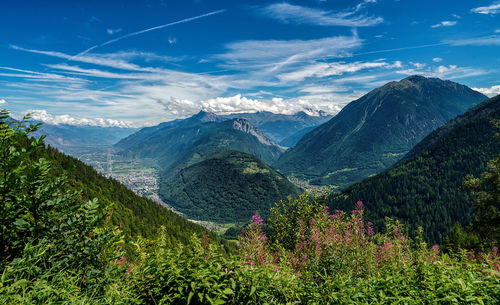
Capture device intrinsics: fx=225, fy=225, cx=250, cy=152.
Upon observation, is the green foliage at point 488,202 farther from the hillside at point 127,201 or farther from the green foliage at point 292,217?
the hillside at point 127,201

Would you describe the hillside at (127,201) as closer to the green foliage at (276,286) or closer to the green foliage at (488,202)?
the green foliage at (488,202)

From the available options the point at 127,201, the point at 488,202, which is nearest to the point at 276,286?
the point at 488,202

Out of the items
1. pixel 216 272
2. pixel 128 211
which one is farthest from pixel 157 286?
pixel 128 211

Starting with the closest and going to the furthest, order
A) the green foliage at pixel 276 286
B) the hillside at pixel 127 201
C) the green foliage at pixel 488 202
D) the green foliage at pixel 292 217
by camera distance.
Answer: the green foliage at pixel 276 286
the green foliage at pixel 292 217
the green foliage at pixel 488 202
the hillside at pixel 127 201

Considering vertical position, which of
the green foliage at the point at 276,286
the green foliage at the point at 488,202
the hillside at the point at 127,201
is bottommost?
the hillside at the point at 127,201

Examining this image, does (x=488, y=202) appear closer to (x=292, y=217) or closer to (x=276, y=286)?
(x=292, y=217)

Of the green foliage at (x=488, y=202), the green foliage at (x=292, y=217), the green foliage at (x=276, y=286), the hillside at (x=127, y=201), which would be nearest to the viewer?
the green foliage at (x=276, y=286)

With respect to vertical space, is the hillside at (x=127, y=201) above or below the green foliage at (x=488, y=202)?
below

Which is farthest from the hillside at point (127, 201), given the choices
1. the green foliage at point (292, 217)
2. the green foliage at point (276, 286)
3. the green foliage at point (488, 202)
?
the green foliage at point (276, 286)

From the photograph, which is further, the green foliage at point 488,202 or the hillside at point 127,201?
the hillside at point 127,201

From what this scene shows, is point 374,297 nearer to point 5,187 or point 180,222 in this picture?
point 5,187

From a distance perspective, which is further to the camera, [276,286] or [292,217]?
[292,217]

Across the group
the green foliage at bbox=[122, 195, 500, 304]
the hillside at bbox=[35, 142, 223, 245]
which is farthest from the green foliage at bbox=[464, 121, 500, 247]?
the hillside at bbox=[35, 142, 223, 245]
